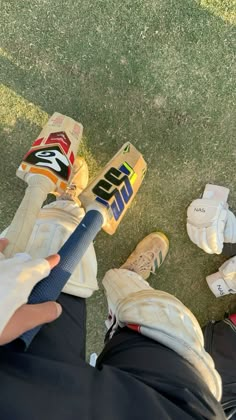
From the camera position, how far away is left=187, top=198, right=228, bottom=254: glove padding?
1.16 meters

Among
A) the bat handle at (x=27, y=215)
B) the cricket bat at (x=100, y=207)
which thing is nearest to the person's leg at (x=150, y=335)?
the cricket bat at (x=100, y=207)

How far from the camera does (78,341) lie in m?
0.84

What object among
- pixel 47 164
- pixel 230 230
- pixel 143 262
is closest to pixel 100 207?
pixel 47 164

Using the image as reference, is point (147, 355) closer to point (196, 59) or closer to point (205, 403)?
point (205, 403)

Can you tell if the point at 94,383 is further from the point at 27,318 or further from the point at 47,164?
the point at 47,164

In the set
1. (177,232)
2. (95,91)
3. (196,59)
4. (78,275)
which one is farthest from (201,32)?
(78,275)

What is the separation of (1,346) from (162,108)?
83 centimetres

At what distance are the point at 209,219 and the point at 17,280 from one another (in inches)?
25.8

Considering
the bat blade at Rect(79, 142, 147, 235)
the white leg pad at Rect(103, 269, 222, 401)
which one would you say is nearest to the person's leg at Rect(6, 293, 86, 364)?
the white leg pad at Rect(103, 269, 222, 401)

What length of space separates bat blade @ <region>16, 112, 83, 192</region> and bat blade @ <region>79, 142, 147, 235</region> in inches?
3.4

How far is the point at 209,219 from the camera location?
1.17 m

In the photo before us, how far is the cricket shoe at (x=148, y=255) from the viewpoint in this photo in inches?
48.8

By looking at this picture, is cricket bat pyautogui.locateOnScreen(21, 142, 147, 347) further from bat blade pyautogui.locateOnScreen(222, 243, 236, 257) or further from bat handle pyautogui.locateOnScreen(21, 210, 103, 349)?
bat blade pyautogui.locateOnScreen(222, 243, 236, 257)

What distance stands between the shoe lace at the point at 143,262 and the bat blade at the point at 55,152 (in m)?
0.32
